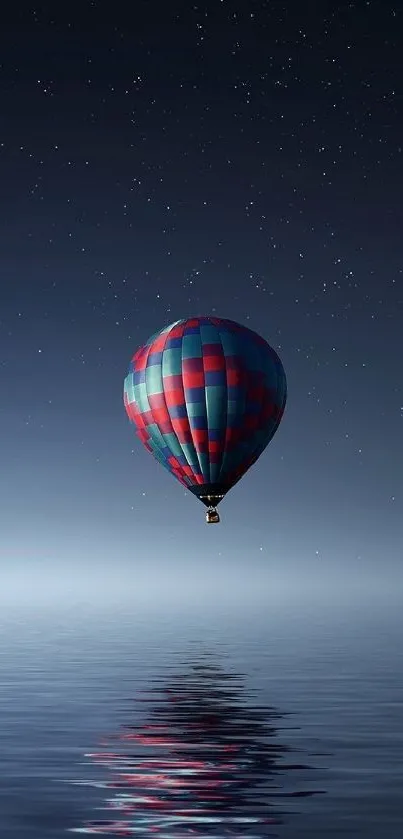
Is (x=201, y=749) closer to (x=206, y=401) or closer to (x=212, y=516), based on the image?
(x=212, y=516)

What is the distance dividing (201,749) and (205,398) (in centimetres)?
2157

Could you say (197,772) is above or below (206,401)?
below

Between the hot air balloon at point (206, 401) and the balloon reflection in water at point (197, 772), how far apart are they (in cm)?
1172

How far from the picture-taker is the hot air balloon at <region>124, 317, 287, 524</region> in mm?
46969

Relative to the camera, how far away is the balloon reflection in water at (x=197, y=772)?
18.6 m

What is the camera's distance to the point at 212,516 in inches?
1838

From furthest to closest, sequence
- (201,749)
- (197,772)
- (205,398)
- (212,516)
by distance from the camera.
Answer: (205,398), (212,516), (201,749), (197,772)

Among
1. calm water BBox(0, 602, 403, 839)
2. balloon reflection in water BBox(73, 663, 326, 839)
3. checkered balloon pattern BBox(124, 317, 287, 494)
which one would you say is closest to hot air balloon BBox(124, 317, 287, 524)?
checkered balloon pattern BBox(124, 317, 287, 494)

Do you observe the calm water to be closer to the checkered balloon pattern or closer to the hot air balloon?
the hot air balloon

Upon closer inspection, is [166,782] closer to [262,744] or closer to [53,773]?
[53,773]

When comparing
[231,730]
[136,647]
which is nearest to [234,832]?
[231,730]

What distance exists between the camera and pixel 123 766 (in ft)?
80.5

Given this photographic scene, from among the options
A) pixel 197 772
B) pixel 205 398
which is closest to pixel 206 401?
pixel 205 398

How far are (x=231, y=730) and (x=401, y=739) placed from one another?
4.69 meters
